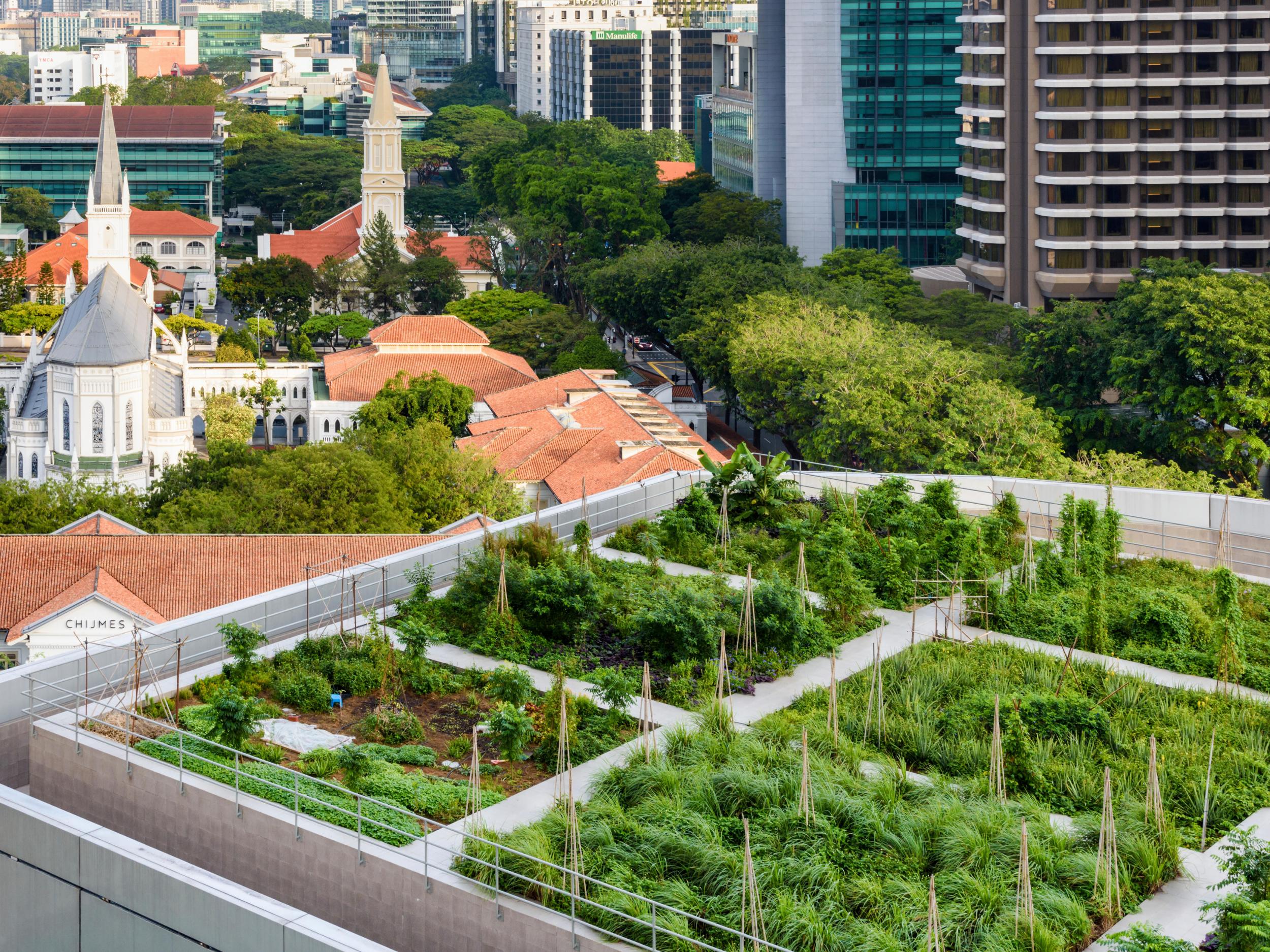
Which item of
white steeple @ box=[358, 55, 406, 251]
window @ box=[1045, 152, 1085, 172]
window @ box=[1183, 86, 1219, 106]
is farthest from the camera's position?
white steeple @ box=[358, 55, 406, 251]

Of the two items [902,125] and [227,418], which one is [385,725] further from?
[902,125]

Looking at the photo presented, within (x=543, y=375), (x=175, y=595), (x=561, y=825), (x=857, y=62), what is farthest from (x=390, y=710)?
(x=857, y=62)

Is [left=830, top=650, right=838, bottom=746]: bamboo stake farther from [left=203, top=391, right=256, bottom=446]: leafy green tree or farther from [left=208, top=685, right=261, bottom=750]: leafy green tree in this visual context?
[left=203, top=391, right=256, bottom=446]: leafy green tree

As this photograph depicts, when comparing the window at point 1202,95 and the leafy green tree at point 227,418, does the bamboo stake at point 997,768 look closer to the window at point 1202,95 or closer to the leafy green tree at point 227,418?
the window at point 1202,95

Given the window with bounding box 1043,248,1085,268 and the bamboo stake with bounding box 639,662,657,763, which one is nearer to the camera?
the bamboo stake with bounding box 639,662,657,763

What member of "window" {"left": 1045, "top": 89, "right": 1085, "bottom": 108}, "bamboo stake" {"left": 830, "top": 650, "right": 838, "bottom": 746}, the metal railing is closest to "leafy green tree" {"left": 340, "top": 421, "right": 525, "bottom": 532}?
"window" {"left": 1045, "top": 89, "right": 1085, "bottom": 108}

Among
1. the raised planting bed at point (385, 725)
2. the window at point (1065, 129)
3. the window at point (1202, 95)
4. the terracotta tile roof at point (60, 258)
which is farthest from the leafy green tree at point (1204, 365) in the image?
the terracotta tile roof at point (60, 258)
